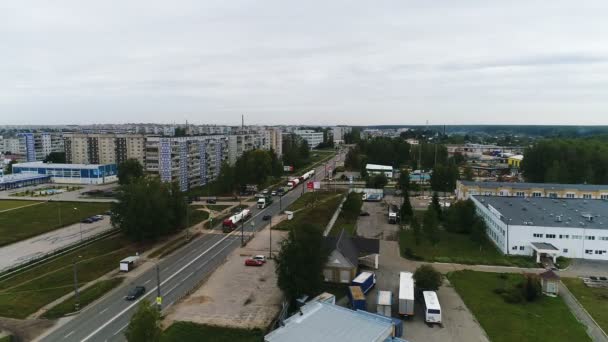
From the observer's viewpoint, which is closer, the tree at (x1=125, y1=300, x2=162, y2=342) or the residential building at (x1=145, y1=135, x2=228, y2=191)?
the tree at (x1=125, y1=300, x2=162, y2=342)

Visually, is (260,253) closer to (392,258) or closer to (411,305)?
(392,258)

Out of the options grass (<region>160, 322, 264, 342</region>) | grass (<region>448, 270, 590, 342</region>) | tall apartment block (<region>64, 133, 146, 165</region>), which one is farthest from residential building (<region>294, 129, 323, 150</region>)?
grass (<region>160, 322, 264, 342</region>)

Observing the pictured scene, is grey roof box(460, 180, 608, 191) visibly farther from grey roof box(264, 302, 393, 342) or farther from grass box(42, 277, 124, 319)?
grass box(42, 277, 124, 319)

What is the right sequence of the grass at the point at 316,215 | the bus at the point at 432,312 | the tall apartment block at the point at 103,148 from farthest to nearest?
the tall apartment block at the point at 103,148 < the grass at the point at 316,215 < the bus at the point at 432,312

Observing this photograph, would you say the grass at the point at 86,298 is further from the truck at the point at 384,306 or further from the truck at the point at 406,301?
the truck at the point at 406,301

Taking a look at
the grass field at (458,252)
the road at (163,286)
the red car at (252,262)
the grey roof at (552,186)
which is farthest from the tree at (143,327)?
the grey roof at (552,186)

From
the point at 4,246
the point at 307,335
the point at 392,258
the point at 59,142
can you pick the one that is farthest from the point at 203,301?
the point at 59,142

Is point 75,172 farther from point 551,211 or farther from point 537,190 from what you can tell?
point 537,190
